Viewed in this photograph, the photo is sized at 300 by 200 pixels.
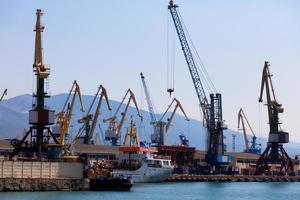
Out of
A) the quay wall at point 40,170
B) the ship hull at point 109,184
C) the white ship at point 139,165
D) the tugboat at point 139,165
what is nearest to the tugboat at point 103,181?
the ship hull at point 109,184

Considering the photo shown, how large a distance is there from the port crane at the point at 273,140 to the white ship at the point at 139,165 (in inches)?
1543

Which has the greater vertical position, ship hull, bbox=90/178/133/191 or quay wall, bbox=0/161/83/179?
quay wall, bbox=0/161/83/179

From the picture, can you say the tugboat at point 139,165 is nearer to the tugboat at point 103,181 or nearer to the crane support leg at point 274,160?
the tugboat at point 103,181

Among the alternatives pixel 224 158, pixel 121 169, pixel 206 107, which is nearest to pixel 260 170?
pixel 224 158

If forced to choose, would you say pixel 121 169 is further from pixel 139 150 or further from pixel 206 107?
pixel 206 107

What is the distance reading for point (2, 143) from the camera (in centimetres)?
13975

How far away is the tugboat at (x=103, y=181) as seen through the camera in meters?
83.1

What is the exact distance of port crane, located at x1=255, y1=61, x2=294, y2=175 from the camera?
154 meters

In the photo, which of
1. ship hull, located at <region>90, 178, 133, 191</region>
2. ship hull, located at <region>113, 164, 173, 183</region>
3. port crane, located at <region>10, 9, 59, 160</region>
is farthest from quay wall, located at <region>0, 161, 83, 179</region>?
ship hull, located at <region>113, 164, 173, 183</region>

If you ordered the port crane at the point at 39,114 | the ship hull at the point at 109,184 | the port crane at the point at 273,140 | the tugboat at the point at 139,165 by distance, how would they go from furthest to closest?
the port crane at the point at 273,140
the tugboat at the point at 139,165
the port crane at the point at 39,114
the ship hull at the point at 109,184

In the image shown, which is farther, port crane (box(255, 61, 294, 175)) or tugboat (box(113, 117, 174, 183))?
port crane (box(255, 61, 294, 175))

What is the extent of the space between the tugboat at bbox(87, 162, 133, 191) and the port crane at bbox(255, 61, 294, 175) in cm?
7079

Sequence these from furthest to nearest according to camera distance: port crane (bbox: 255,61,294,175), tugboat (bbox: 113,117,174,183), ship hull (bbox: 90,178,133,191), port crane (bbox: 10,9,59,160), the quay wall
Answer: port crane (bbox: 255,61,294,175)
tugboat (bbox: 113,117,174,183)
port crane (bbox: 10,9,59,160)
ship hull (bbox: 90,178,133,191)
the quay wall

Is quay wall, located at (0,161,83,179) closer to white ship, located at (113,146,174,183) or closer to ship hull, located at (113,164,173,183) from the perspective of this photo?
ship hull, located at (113,164,173,183)
